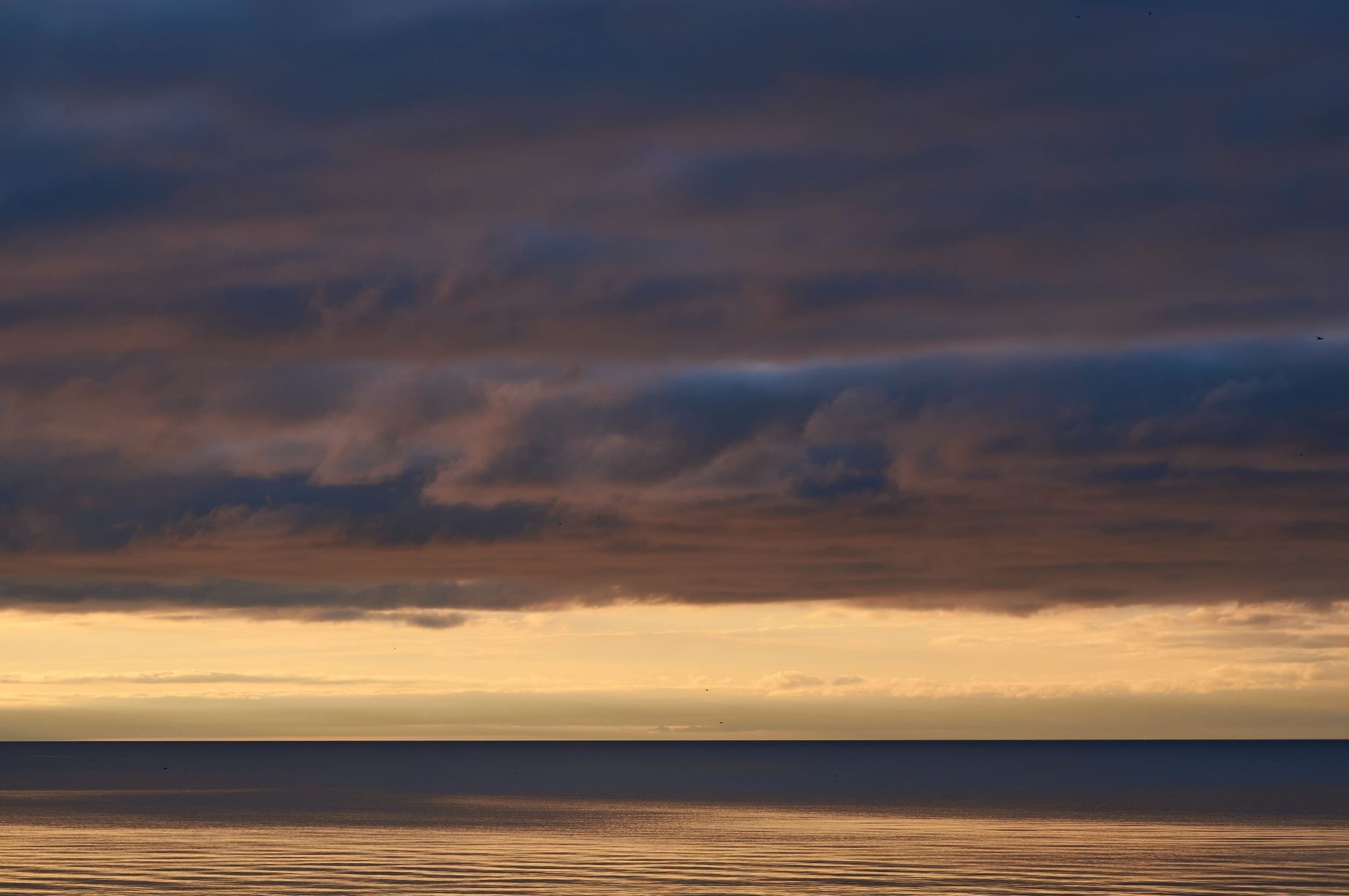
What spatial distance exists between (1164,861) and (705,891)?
110 feet

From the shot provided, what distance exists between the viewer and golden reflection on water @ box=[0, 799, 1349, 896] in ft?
285

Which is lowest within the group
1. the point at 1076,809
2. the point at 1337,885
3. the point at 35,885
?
the point at 1337,885

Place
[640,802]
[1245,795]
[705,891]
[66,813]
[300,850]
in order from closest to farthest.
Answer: [705,891], [300,850], [66,813], [640,802], [1245,795]

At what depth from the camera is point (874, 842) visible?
11662 centimetres

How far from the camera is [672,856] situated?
344 ft

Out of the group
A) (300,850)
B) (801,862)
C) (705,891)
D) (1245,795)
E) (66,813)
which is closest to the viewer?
(705,891)

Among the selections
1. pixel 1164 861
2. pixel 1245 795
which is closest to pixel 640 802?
pixel 1245 795

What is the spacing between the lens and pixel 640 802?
176875 mm

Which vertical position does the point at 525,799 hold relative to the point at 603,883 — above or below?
above

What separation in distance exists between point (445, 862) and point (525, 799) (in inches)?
3346

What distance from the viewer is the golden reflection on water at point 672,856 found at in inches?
3425

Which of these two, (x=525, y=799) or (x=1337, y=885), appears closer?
(x=1337, y=885)

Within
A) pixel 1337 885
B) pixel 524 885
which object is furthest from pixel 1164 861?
pixel 524 885

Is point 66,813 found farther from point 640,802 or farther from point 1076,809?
point 1076,809
